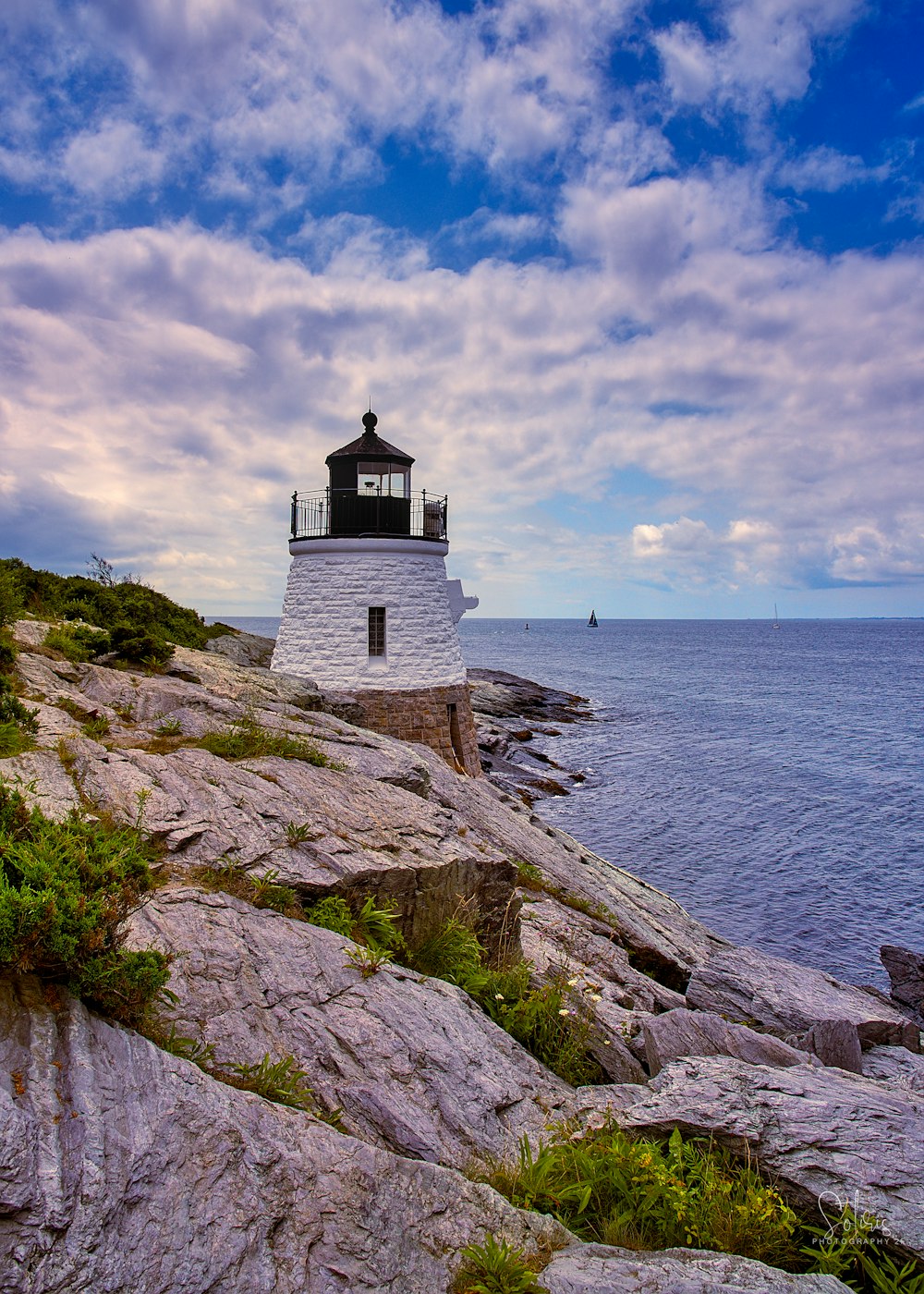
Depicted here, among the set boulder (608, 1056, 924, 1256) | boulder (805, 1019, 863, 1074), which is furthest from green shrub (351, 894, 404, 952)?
boulder (805, 1019, 863, 1074)

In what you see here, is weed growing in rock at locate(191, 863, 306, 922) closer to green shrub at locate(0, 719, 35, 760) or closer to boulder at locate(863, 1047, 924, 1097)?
green shrub at locate(0, 719, 35, 760)

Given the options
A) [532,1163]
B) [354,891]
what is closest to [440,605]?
[354,891]

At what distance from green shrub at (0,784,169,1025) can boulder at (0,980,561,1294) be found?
172 millimetres

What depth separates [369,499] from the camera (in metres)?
23.1

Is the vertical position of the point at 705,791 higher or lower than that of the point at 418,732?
lower

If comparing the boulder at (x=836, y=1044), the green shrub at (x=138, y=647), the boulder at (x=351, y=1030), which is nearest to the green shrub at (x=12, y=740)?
the boulder at (x=351, y=1030)

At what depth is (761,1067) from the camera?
754 cm

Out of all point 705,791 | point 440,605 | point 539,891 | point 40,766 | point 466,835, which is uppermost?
point 440,605

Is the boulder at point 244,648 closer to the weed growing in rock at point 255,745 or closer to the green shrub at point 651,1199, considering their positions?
the weed growing in rock at point 255,745

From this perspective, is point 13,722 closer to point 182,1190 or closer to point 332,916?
point 332,916

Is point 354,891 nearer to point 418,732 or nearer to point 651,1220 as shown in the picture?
point 651,1220

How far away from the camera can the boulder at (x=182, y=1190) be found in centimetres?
364

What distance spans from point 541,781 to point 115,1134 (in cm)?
3644

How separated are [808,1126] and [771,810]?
3366cm
